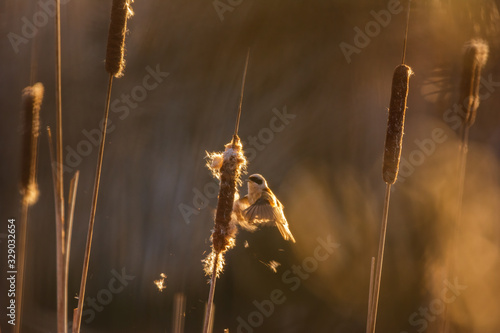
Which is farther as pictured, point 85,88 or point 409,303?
point 409,303

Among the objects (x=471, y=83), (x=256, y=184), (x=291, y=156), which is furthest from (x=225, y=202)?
(x=291, y=156)

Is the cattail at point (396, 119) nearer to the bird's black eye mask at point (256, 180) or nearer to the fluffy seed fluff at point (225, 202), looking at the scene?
the fluffy seed fluff at point (225, 202)

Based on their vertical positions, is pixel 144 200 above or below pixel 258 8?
below

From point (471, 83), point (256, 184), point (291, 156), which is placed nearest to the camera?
point (256, 184)

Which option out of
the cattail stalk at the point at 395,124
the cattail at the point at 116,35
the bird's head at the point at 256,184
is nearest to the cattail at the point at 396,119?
the cattail stalk at the point at 395,124

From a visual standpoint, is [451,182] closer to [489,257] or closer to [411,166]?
[411,166]

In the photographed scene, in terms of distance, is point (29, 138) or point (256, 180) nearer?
point (29, 138)

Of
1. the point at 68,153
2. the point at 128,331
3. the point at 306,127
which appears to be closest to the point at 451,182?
the point at 306,127

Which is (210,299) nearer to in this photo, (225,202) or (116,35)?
(225,202)
